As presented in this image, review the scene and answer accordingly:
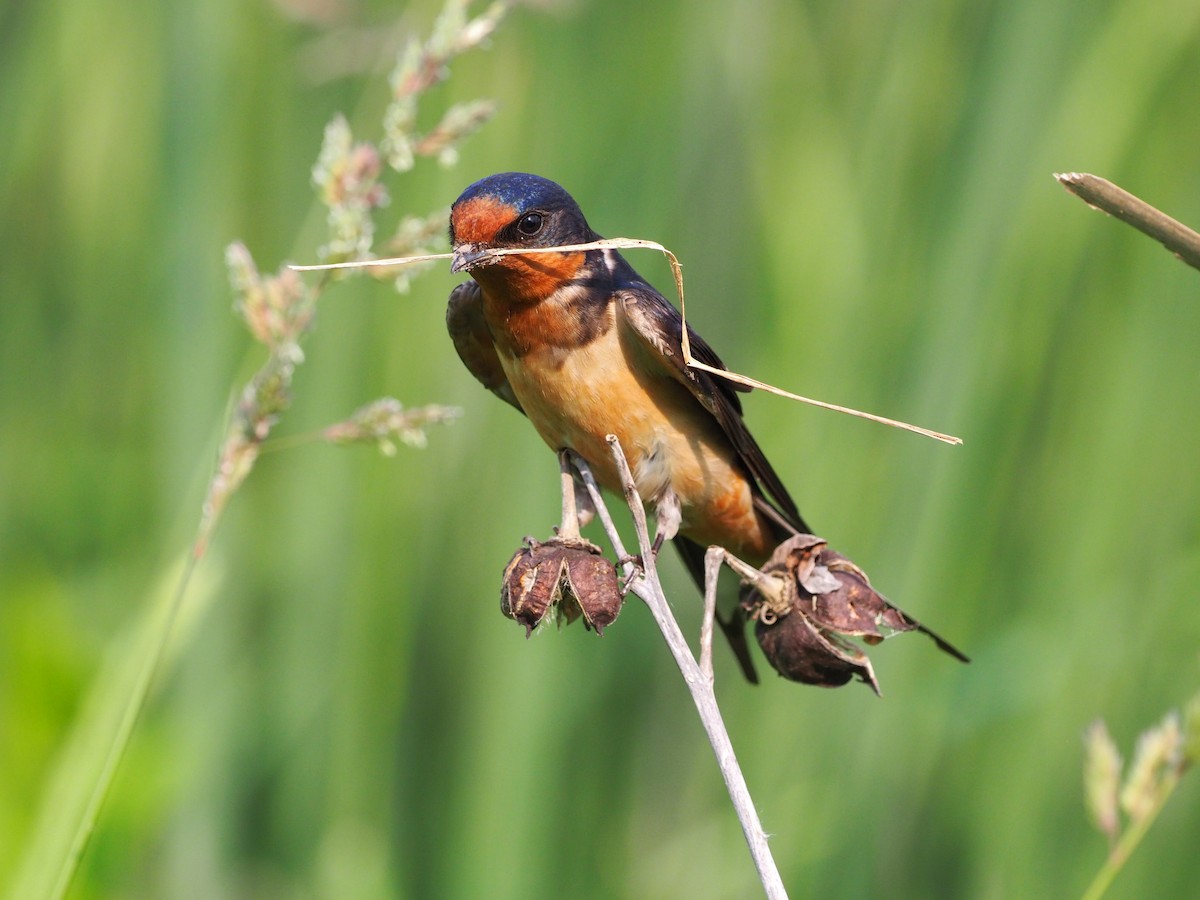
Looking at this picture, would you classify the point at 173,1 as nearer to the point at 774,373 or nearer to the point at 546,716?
the point at 774,373

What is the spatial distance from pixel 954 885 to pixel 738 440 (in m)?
0.92

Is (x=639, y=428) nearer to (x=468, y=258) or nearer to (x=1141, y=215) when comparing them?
(x=468, y=258)

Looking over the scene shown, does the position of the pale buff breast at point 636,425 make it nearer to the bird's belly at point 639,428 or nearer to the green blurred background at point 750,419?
the bird's belly at point 639,428

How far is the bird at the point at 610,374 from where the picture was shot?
184 centimetres

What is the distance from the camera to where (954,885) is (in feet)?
7.32

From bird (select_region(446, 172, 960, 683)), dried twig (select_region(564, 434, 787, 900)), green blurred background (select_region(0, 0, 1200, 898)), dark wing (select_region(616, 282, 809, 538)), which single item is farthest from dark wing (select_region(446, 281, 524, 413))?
dried twig (select_region(564, 434, 787, 900))

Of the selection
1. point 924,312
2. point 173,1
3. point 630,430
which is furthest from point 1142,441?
point 173,1

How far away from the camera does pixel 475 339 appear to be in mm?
2041

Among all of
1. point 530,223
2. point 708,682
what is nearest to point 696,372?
point 530,223

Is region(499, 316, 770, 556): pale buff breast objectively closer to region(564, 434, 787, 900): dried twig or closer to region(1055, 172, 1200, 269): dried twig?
region(564, 434, 787, 900): dried twig

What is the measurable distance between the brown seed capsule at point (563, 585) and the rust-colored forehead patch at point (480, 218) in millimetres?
470

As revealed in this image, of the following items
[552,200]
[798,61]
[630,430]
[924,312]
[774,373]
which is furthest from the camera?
[798,61]

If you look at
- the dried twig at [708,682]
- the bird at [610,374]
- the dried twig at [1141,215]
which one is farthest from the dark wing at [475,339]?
the dried twig at [1141,215]

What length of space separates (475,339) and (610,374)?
10.7 inches
